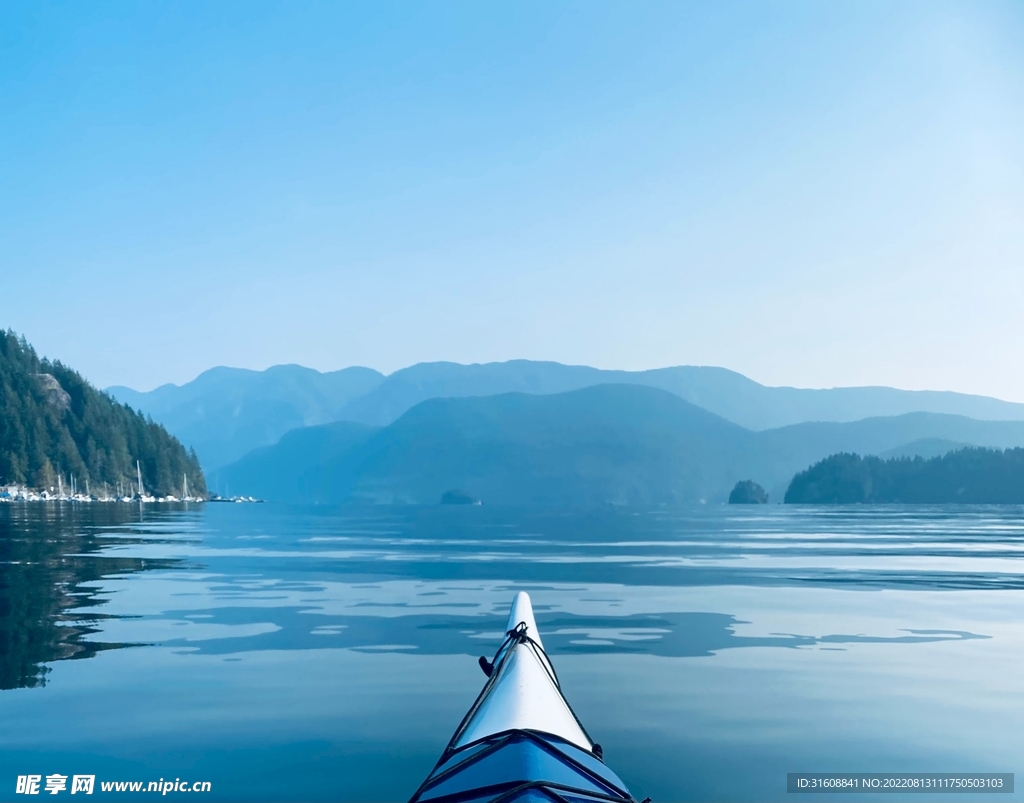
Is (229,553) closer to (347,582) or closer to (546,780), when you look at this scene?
(347,582)

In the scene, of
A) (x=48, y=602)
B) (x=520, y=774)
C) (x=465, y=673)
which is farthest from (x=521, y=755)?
(x=48, y=602)

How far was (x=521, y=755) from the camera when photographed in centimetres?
1259

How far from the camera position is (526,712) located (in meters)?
15.1

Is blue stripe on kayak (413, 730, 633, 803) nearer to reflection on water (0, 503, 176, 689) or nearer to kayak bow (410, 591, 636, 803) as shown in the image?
kayak bow (410, 591, 636, 803)

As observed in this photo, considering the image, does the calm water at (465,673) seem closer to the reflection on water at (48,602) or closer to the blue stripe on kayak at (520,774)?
the reflection on water at (48,602)

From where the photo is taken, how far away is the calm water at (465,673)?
59.1 feet

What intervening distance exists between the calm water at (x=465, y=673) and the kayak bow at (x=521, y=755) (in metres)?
2.55

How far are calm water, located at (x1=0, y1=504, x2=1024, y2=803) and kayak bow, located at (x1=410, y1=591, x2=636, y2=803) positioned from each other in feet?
8.35

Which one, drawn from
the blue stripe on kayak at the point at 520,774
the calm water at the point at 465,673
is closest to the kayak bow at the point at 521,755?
the blue stripe on kayak at the point at 520,774

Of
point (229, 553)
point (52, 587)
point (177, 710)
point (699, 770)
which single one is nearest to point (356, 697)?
point (177, 710)

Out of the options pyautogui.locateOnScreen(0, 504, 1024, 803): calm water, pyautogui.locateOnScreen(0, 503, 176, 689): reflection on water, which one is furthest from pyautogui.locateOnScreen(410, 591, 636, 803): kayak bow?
pyautogui.locateOnScreen(0, 503, 176, 689): reflection on water

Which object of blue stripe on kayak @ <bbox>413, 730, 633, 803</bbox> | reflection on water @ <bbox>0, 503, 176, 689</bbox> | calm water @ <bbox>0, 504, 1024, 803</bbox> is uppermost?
blue stripe on kayak @ <bbox>413, 730, 633, 803</bbox>

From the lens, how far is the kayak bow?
11.6 metres

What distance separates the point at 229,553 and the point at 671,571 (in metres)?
34.6
